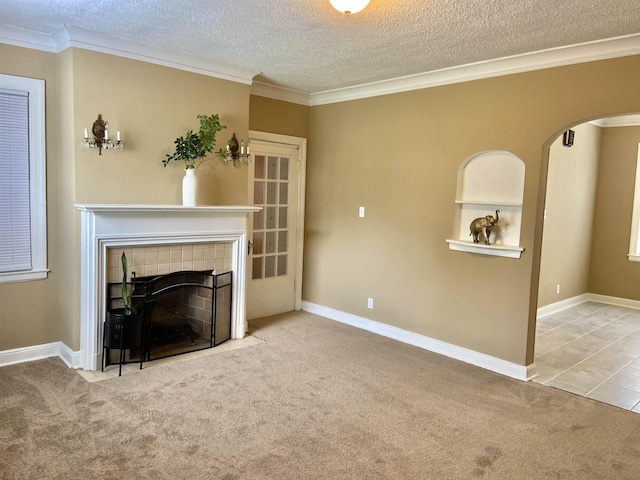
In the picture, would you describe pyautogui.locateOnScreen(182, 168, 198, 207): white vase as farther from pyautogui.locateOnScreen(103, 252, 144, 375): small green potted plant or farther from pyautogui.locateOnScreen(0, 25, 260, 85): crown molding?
pyautogui.locateOnScreen(0, 25, 260, 85): crown molding

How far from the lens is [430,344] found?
4461 millimetres

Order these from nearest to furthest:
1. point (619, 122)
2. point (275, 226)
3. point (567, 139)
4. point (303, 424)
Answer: point (303, 424) → point (275, 226) → point (567, 139) → point (619, 122)

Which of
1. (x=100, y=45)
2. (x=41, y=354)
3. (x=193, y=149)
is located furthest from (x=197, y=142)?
(x=41, y=354)

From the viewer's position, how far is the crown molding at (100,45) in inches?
135

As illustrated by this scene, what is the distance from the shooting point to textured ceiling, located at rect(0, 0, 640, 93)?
278cm

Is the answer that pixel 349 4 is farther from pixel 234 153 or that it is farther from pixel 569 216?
pixel 569 216

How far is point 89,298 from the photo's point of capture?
3.59 m

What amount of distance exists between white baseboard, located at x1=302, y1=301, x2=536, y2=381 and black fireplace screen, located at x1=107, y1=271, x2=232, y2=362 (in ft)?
4.52

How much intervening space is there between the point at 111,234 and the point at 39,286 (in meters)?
0.80

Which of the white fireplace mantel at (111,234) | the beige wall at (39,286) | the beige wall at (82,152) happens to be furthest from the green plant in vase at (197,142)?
the beige wall at (39,286)

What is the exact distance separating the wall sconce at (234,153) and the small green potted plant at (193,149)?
0.96ft

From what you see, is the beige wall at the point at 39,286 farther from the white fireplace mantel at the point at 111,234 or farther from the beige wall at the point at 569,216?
the beige wall at the point at 569,216

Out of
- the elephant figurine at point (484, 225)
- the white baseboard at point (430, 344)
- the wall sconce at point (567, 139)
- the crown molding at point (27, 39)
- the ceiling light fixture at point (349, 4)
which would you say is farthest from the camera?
the wall sconce at point (567, 139)

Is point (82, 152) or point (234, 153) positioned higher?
point (234, 153)
